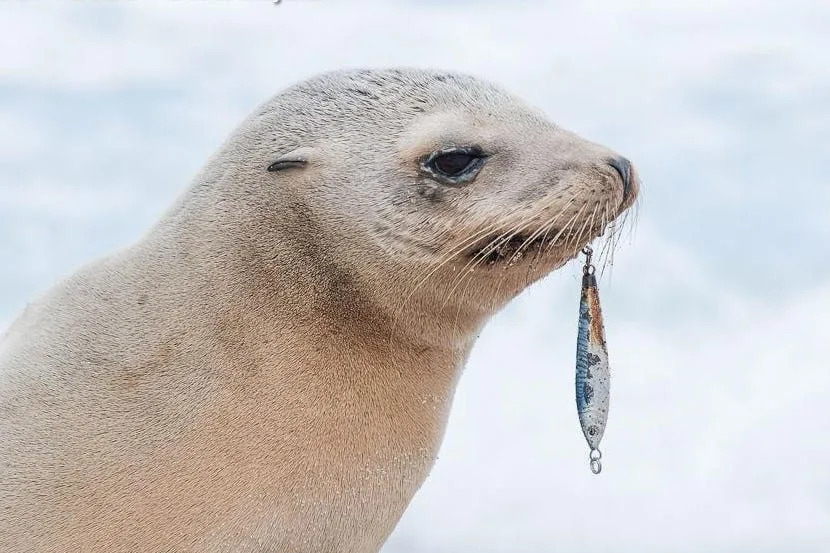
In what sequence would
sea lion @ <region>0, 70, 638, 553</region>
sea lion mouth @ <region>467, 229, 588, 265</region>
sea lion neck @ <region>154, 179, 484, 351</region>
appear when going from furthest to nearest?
sea lion neck @ <region>154, 179, 484, 351</region> → sea lion @ <region>0, 70, 638, 553</region> → sea lion mouth @ <region>467, 229, 588, 265</region>

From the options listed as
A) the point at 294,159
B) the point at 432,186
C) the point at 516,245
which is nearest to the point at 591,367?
the point at 516,245

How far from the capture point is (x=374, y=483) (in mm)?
5855

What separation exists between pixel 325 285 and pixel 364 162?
1.88 feet

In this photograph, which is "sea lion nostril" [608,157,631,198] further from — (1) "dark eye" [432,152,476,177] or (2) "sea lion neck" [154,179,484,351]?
(2) "sea lion neck" [154,179,484,351]

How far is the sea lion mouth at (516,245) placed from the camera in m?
5.43

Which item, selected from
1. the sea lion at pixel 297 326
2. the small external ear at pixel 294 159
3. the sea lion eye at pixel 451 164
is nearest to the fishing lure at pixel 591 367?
the sea lion at pixel 297 326

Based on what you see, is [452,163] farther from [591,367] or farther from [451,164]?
[591,367]

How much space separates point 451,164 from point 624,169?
0.74 meters

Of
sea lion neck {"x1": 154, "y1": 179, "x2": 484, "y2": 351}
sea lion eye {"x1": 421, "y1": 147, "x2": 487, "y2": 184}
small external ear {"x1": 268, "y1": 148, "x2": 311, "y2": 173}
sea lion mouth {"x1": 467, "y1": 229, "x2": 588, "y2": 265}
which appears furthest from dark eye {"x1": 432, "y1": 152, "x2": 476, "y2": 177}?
small external ear {"x1": 268, "y1": 148, "x2": 311, "y2": 173}

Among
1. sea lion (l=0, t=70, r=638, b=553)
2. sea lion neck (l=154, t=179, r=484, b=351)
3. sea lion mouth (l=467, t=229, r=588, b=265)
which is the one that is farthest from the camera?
sea lion neck (l=154, t=179, r=484, b=351)

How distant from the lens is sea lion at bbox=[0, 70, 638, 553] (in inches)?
218

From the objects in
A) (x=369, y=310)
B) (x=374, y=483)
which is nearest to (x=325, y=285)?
(x=369, y=310)

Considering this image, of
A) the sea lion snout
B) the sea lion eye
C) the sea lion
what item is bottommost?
the sea lion

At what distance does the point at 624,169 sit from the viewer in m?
5.47
